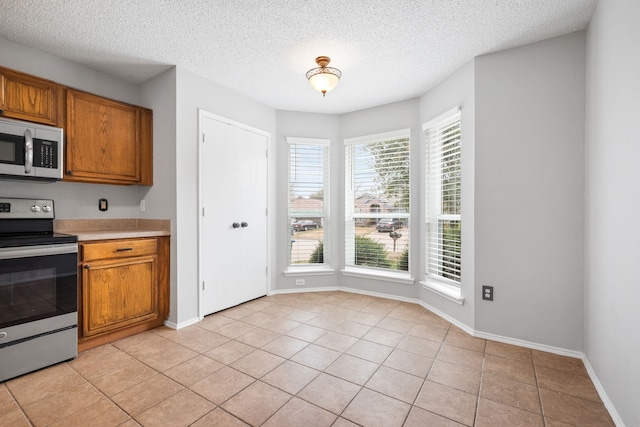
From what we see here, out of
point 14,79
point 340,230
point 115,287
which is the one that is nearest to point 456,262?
point 340,230

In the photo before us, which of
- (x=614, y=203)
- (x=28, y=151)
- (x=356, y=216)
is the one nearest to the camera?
(x=614, y=203)

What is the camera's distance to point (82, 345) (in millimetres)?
2471

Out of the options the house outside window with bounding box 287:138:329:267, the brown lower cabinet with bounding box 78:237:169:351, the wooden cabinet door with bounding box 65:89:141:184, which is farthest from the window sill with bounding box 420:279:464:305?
the wooden cabinet door with bounding box 65:89:141:184

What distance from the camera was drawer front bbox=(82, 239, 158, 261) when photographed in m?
2.49

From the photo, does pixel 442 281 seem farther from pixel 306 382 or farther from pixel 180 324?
pixel 180 324

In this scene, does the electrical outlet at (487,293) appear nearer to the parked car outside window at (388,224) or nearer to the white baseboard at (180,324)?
the parked car outside window at (388,224)

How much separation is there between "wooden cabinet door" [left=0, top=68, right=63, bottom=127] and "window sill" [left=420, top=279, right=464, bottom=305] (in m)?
3.92

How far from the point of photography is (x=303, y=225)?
4.29m

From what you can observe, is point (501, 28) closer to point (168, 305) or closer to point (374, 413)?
point (374, 413)

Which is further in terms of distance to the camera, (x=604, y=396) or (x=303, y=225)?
(x=303, y=225)

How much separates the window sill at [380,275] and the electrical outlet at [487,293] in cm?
109

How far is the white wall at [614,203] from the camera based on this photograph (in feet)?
5.08

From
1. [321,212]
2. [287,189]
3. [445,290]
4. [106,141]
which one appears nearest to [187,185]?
[106,141]

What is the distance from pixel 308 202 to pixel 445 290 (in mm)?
2087
